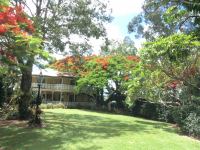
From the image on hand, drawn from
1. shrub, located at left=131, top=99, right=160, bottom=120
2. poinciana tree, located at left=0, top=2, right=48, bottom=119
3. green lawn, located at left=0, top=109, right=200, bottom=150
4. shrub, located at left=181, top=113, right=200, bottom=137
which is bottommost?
green lawn, located at left=0, top=109, right=200, bottom=150

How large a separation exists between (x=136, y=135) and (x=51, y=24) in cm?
916

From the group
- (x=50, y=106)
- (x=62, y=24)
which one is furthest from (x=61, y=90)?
(x=62, y=24)

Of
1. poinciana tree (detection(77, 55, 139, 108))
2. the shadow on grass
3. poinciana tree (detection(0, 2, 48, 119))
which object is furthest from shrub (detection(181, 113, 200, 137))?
poinciana tree (detection(77, 55, 139, 108))

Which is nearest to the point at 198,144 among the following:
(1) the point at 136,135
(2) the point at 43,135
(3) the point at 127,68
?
(1) the point at 136,135

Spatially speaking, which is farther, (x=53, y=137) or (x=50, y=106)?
(x=50, y=106)

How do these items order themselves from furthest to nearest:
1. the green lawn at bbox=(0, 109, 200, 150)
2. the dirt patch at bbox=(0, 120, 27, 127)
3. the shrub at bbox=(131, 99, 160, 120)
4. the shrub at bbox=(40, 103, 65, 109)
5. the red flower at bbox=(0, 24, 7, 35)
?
the shrub at bbox=(40, 103, 65, 109) < the shrub at bbox=(131, 99, 160, 120) < the dirt patch at bbox=(0, 120, 27, 127) < the green lawn at bbox=(0, 109, 200, 150) < the red flower at bbox=(0, 24, 7, 35)

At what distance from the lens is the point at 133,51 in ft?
176

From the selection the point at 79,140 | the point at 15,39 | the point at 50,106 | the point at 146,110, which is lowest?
the point at 79,140

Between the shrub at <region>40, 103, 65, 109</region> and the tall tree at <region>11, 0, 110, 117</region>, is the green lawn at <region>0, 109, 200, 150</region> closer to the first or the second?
the tall tree at <region>11, 0, 110, 117</region>

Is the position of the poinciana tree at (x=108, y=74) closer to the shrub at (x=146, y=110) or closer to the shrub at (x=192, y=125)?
the shrub at (x=146, y=110)

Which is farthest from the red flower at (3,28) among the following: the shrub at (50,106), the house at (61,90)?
the house at (61,90)

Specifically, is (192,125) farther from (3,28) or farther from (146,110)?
(146,110)

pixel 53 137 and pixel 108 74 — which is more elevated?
pixel 108 74

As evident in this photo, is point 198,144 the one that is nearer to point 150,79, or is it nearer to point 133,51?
point 150,79
